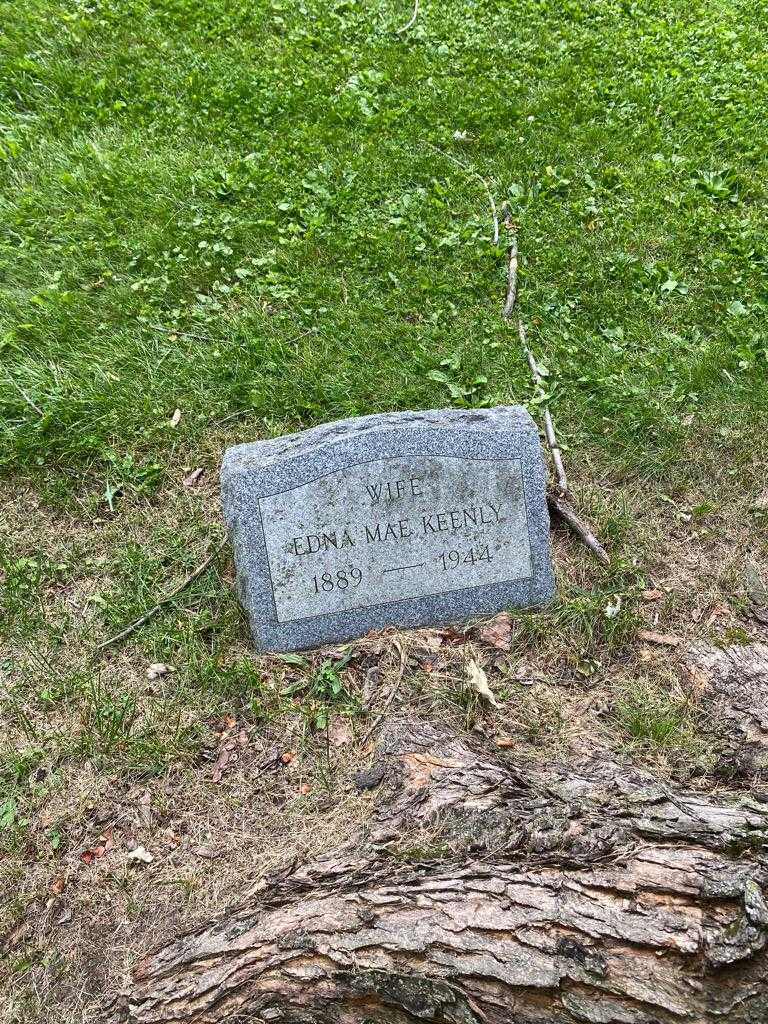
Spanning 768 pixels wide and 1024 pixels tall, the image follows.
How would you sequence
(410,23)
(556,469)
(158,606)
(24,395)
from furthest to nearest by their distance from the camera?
(410,23) → (24,395) → (556,469) → (158,606)

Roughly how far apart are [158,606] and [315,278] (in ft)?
7.43

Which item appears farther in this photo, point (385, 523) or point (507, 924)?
point (385, 523)

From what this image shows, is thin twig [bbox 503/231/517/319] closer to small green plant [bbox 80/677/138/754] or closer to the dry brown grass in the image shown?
the dry brown grass

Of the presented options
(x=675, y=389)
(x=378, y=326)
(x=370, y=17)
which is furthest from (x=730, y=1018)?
(x=370, y=17)

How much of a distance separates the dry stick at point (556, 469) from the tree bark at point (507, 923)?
4.42 ft

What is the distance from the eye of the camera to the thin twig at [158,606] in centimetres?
337

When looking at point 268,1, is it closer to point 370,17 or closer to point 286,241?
point 370,17

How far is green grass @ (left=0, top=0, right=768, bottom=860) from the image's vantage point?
3.43 meters

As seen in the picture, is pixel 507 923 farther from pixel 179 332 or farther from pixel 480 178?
pixel 480 178

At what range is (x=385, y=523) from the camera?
335 centimetres

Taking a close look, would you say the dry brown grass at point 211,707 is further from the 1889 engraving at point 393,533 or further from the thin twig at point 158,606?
the 1889 engraving at point 393,533

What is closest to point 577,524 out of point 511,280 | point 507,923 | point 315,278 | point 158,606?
point 511,280

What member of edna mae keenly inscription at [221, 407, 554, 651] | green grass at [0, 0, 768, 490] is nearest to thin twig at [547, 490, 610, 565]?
edna mae keenly inscription at [221, 407, 554, 651]

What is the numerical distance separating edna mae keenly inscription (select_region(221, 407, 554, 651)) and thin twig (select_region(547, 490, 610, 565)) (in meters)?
0.32
